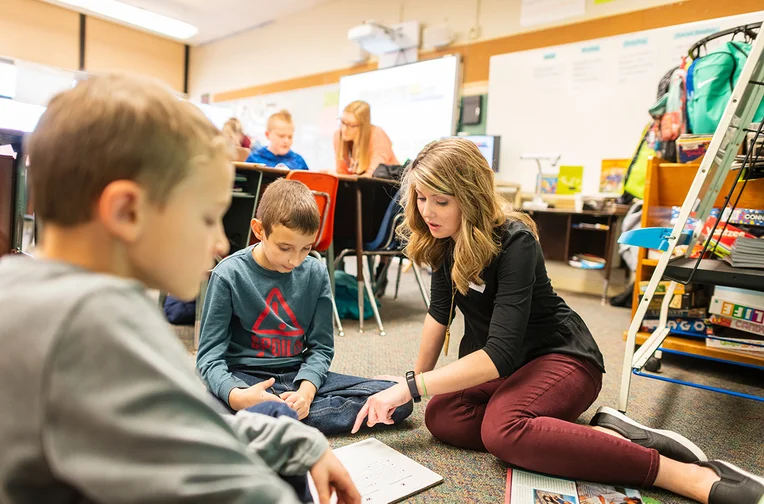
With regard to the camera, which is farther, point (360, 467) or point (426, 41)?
point (426, 41)

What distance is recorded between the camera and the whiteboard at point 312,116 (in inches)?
219

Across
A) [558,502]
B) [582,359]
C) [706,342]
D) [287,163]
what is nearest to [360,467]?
[558,502]

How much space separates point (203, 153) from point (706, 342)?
209 cm

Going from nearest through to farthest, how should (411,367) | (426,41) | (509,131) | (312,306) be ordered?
(312,306) → (411,367) → (509,131) → (426,41)

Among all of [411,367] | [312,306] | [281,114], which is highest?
[281,114]

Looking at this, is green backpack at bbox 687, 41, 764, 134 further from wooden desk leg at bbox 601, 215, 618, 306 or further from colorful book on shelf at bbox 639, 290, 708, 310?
wooden desk leg at bbox 601, 215, 618, 306

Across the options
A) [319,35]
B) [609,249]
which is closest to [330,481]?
[609,249]

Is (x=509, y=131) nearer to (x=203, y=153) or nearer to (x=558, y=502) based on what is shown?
(x=558, y=502)

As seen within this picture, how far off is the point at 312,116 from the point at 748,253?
5.07 metres

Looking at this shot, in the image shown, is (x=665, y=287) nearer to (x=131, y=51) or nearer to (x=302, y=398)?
(x=302, y=398)

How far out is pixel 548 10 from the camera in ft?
12.6

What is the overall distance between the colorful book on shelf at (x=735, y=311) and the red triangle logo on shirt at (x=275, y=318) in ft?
5.36

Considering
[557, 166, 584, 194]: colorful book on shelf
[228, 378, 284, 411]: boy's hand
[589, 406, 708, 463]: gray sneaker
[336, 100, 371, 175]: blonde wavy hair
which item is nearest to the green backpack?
[589, 406, 708, 463]: gray sneaker

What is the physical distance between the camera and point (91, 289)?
1.06ft
